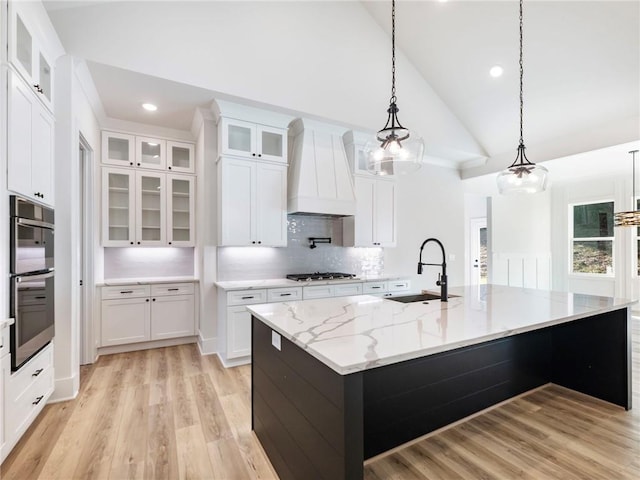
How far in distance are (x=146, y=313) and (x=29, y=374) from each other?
1806 millimetres

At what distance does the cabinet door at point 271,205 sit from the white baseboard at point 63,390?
2.15 meters

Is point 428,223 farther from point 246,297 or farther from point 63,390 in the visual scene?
point 63,390

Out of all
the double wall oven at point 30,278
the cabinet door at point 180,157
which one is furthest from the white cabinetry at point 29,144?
the cabinet door at point 180,157

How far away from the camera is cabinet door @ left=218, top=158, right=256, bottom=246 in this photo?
3.71 meters

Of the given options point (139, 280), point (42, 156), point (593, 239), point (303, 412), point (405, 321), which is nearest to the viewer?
point (303, 412)

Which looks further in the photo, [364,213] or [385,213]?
[385,213]

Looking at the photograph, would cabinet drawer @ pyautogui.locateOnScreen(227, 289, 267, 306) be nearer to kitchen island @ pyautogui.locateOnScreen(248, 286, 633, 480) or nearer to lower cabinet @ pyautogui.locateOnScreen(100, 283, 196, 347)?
lower cabinet @ pyautogui.locateOnScreen(100, 283, 196, 347)

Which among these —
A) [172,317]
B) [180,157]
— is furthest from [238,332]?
[180,157]

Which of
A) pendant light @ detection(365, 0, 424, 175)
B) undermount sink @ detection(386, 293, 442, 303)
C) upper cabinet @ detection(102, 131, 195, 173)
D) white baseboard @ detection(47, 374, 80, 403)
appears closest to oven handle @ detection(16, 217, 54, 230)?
white baseboard @ detection(47, 374, 80, 403)

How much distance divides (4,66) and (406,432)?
10.9 ft

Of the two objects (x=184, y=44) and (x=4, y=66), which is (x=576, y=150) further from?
(x=4, y=66)

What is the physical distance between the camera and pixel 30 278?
2152mm

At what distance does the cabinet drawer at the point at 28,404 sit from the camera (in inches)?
76.4

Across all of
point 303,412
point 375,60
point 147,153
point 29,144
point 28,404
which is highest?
point 375,60
